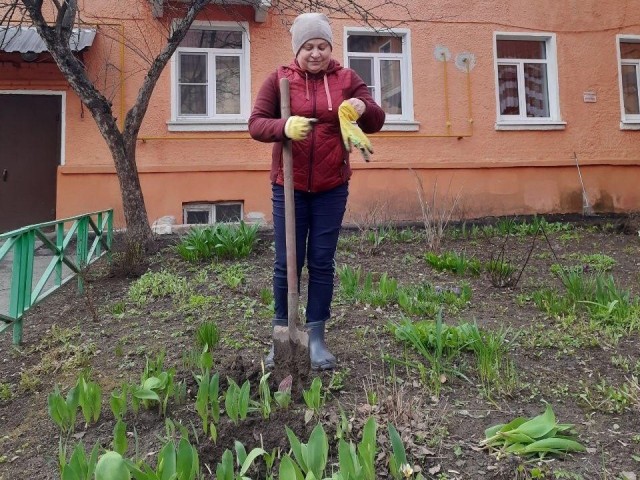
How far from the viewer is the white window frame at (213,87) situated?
7.57 meters

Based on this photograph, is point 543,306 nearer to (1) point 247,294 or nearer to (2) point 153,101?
(1) point 247,294

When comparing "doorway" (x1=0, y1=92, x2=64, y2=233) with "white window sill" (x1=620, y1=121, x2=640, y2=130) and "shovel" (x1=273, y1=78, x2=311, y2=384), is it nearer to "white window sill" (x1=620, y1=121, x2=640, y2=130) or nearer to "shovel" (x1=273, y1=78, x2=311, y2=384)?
"shovel" (x1=273, y1=78, x2=311, y2=384)

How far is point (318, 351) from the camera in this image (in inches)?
101

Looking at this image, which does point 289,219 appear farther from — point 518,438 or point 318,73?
point 518,438

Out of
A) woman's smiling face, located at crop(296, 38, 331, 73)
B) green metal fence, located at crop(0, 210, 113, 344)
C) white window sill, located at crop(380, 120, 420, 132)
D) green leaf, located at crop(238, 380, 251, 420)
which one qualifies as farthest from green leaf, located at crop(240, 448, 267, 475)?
white window sill, located at crop(380, 120, 420, 132)

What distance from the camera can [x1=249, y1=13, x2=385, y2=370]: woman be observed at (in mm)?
2352

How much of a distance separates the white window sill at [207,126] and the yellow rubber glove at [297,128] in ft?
18.7

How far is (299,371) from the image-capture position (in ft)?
7.47

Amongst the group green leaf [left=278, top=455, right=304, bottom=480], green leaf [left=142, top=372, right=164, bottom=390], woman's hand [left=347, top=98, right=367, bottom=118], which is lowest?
green leaf [left=278, top=455, right=304, bottom=480]

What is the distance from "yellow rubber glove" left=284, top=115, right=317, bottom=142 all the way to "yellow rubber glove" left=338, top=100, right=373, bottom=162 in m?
0.16

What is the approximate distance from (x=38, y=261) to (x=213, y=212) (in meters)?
3.60

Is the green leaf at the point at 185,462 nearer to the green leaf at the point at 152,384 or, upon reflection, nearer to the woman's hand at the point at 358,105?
the green leaf at the point at 152,384

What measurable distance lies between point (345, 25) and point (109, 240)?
4.97m

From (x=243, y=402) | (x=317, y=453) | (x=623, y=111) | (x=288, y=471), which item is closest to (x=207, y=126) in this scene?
(x=243, y=402)
